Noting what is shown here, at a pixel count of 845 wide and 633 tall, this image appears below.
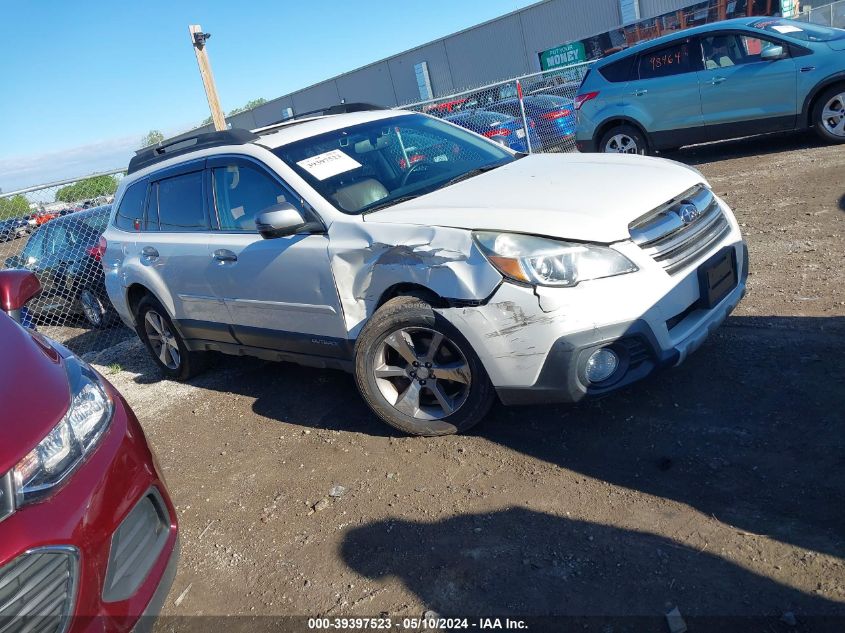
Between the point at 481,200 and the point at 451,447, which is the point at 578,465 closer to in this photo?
the point at 451,447

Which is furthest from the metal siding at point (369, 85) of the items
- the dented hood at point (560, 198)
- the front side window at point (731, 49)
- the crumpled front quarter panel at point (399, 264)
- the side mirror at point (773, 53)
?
the crumpled front quarter panel at point (399, 264)

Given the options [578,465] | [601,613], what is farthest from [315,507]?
[601,613]

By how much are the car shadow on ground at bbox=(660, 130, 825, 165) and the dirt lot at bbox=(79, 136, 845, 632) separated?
17.8ft

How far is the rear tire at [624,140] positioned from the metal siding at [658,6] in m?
24.0

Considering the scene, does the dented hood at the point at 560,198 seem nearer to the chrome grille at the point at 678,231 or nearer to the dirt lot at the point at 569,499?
the chrome grille at the point at 678,231

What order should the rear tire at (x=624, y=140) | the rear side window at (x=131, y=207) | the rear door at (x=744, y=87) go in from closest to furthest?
the rear side window at (x=131, y=207) < the rear door at (x=744, y=87) < the rear tire at (x=624, y=140)

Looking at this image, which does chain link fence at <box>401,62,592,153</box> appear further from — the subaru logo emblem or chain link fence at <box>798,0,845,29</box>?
chain link fence at <box>798,0,845,29</box>

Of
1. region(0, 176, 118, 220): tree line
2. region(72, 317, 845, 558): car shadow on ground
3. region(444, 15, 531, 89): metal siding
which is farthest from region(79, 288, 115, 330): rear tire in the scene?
region(444, 15, 531, 89): metal siding

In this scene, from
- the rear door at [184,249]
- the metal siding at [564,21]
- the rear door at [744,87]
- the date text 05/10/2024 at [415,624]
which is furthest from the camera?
the metal siding at [564,21]

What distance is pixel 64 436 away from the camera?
225cm

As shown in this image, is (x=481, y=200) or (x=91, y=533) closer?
(x=91, y=533)

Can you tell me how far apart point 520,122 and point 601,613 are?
35.4 feet

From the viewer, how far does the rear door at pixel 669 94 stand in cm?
955

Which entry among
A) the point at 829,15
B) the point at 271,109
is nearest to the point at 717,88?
the point at 829,15
